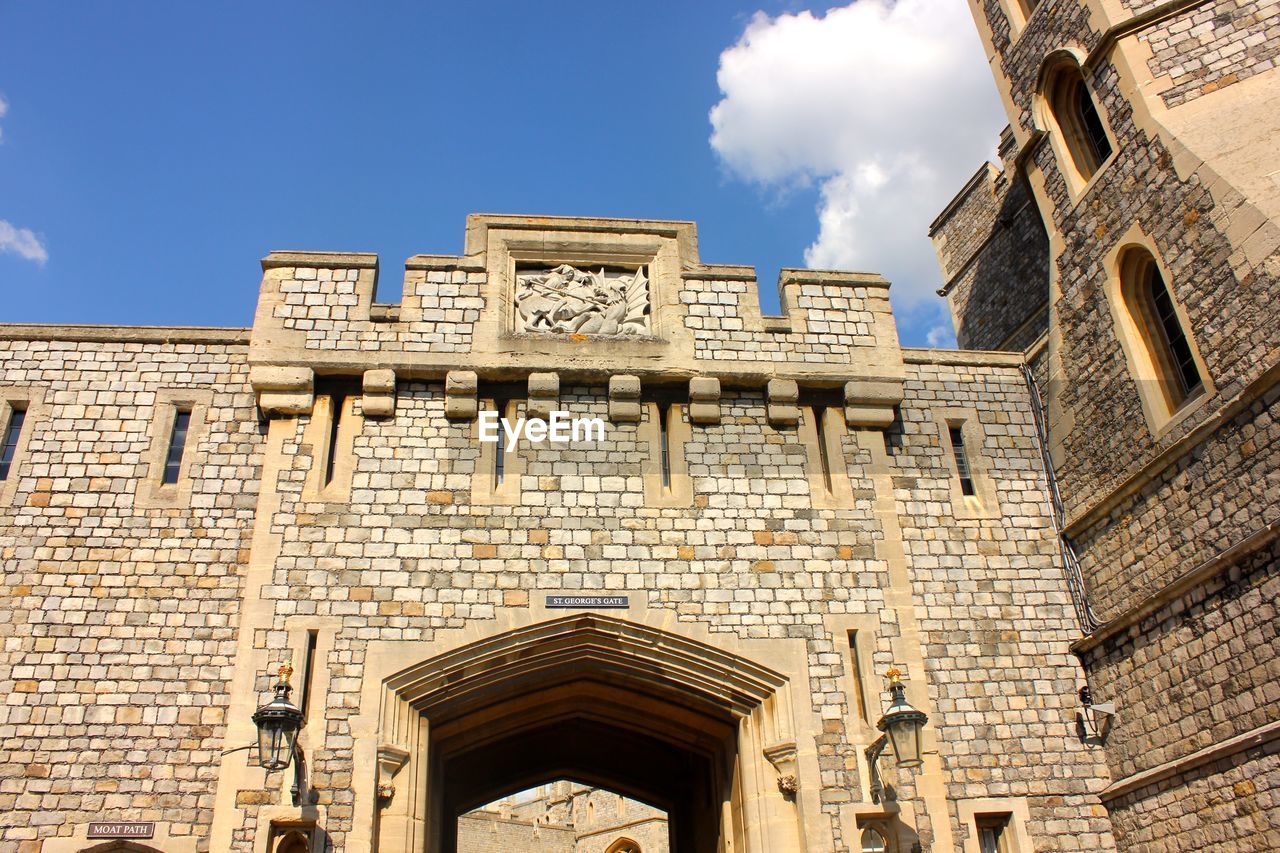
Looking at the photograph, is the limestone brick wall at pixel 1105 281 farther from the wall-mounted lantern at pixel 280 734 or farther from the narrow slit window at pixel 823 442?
the wall-mounted lantern at pixel 280 734

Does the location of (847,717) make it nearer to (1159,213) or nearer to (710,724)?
(710,724)

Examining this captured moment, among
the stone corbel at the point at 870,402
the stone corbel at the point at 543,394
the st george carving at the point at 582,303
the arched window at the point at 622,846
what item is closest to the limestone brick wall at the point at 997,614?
the stone corbel at the point at 870,402

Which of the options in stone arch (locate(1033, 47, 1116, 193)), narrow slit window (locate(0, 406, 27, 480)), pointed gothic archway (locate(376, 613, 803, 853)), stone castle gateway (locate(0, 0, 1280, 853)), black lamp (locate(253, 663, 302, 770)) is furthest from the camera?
stone arch (locate(1033, 47, 1116, 193))

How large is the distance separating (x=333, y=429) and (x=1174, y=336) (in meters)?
8.24

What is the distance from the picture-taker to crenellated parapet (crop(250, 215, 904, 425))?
10531mm

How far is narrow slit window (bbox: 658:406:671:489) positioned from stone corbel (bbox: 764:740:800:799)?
273 cm

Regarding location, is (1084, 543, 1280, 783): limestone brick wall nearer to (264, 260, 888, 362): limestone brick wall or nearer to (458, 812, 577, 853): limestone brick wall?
(264, 260, 888, 362): limestone brick wall

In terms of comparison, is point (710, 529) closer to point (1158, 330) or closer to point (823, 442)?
point (823, 442)

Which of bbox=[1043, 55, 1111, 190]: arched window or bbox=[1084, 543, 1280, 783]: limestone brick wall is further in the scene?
bbox=[1043, 55, 1111, 190]: arched window

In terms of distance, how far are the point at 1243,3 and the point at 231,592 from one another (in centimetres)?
1137

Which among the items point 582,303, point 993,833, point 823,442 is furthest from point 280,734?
point 993,833

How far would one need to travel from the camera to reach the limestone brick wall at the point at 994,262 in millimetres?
13469

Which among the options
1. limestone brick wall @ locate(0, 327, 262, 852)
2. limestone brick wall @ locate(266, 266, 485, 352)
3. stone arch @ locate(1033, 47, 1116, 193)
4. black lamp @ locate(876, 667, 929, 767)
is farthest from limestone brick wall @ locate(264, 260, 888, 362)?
black lamp @ locate(876, 667, 929, 767)

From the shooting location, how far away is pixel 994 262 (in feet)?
47.9
